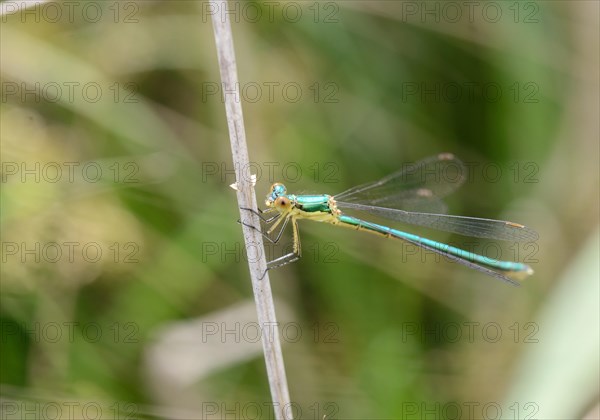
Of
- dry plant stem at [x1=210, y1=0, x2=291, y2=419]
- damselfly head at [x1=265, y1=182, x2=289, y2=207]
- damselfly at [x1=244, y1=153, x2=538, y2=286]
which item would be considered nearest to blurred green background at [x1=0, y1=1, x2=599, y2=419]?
damselfly at [x1=244, y1=153, x2=538, y2=286]

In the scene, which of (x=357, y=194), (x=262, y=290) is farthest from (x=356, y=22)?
(x=262, y=290)

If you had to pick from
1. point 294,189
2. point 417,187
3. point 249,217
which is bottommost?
point 249,217

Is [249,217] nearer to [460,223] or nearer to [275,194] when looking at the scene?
[275,194]

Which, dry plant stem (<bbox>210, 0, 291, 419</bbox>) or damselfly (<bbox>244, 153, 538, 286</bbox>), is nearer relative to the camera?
dry plant stem (<bbox>210, 0, 291, 419</bbox>)

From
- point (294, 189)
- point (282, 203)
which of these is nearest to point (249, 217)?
point (282, 203)

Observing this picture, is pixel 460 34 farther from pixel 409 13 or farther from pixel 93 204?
pixel 93 204

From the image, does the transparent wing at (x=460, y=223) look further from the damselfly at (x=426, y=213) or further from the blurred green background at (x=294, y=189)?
the blurred green background at (x=294, y=189)

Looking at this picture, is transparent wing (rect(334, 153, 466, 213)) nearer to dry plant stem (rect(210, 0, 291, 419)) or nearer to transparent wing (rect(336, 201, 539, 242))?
transparent wing (rect(336, 201, 539, 242))
